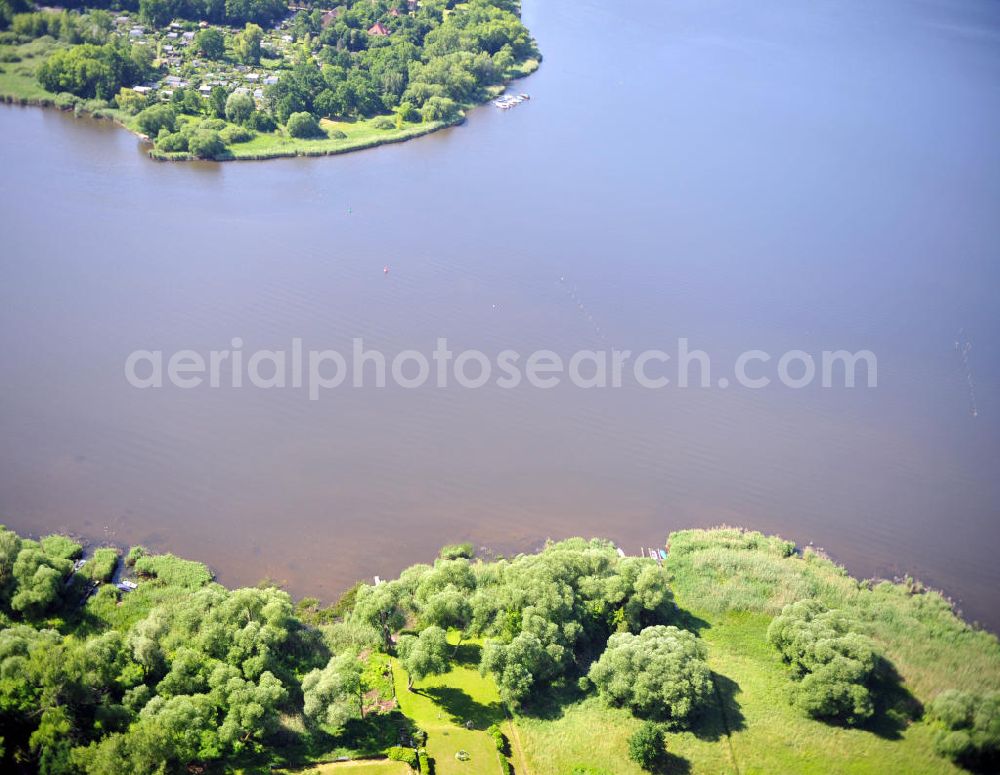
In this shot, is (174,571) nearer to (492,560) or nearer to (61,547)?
(61,547)

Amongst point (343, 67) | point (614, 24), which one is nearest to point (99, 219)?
point (343, 67)

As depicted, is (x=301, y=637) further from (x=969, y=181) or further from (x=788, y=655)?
(x=969, y=181)

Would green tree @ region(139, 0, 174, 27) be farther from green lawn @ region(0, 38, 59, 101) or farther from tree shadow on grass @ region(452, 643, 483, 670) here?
tree shadow on grass @ region(452, 643, 483, 670)

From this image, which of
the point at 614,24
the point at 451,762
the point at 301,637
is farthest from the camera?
the point at 614,24

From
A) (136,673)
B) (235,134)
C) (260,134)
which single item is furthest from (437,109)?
(136,673)

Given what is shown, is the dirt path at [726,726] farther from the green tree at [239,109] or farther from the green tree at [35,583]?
the green tree at [239,109]
